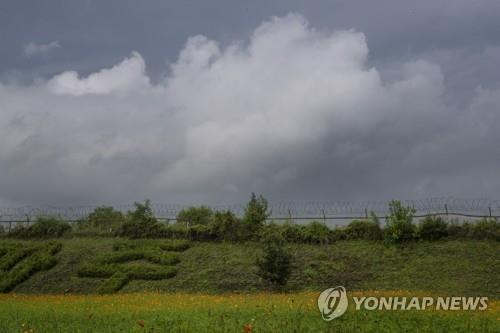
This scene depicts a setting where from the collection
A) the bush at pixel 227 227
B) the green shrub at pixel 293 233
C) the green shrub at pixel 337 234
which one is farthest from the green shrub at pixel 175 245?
the green shrub at pixel 337 234

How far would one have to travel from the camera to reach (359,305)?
41.9 ft

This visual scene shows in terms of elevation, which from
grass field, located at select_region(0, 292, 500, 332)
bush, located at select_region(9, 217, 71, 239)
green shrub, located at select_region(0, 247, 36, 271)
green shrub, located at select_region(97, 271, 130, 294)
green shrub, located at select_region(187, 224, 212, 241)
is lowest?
green shrub, located at select_region(97, 271, 130, 294)

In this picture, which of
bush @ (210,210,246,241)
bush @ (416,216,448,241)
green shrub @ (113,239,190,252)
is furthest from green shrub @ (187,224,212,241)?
bush @ (416,216,448,241)

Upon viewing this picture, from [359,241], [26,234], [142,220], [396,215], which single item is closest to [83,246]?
[142,220]

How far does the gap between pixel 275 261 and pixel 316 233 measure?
28.8 feet

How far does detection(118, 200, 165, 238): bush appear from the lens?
35531mm

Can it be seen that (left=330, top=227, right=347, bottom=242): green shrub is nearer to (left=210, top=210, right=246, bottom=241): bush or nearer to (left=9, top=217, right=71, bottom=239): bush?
(left=210, top=210, right=246, bottom=241): bush

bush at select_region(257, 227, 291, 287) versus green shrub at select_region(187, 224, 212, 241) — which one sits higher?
green shrub at select_region(187, 224, 212, 241)

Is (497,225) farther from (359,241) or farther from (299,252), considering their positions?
(299,252)

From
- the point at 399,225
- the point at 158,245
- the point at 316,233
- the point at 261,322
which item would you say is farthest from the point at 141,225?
the point at 261,322

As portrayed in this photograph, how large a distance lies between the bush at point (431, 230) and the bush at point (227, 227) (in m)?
10.7

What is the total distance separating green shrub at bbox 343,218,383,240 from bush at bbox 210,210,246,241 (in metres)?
6.59

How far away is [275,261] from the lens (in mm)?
23875

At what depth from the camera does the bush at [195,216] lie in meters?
36.1
